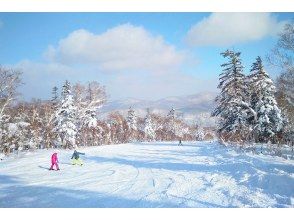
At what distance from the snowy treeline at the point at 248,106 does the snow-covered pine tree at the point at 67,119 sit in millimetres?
18496

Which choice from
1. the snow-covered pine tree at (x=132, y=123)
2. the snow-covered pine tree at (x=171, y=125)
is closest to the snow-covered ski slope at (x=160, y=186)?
the snow-covered pine tree at (x=132, y=123)

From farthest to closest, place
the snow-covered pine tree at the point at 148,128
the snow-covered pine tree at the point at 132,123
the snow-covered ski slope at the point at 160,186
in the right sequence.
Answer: the snow-covered pine tree at the point at 148,128 < the snow-covered pine tree at the point at 132,123 < the snow-covered ski slope at the point at 160,186

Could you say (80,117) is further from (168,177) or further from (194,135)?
(194,135)

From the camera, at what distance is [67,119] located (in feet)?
157

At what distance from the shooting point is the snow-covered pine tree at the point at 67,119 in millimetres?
47094

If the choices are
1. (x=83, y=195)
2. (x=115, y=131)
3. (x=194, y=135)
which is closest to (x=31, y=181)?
(x=83, y=195)

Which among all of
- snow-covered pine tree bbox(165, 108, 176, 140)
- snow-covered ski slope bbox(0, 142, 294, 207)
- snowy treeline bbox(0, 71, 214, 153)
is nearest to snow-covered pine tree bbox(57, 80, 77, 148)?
snowy treeline bbox(0, 71, 214, 153)

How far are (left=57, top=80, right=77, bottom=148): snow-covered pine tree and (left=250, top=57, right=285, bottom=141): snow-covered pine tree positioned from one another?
75.9 feet

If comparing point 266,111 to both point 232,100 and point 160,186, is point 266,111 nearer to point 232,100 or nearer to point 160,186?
point 232,100

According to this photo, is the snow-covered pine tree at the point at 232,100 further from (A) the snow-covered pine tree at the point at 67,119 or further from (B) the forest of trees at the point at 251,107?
(A) the snow-covered pine tree at the point at 67,119

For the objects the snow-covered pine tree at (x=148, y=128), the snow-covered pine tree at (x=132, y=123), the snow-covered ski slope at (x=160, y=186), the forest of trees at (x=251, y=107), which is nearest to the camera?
the snow-covered ski slope at (x=160, y=186)

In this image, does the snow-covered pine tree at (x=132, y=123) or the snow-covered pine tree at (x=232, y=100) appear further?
the snow-covered pine tree at (x=132, y=123)

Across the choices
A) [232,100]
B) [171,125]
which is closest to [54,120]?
[232,100]

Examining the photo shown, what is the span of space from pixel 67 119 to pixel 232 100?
21.6 m
